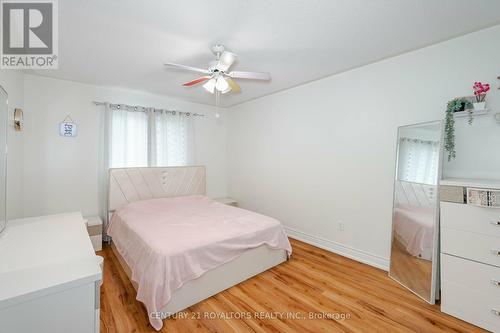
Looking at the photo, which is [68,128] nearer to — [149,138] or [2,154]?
[149,138]

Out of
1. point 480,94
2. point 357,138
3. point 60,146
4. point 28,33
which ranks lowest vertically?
point 60,146

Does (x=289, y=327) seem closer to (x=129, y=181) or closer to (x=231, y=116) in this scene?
(x=129, y=181)

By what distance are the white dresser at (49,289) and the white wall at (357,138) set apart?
293cm

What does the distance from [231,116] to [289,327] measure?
13.9ft

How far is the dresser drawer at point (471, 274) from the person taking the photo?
176cm

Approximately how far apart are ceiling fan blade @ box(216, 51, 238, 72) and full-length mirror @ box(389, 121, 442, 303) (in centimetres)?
206

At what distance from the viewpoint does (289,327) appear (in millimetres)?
1860

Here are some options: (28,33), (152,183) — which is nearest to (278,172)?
(152,183)

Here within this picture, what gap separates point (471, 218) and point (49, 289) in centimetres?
288

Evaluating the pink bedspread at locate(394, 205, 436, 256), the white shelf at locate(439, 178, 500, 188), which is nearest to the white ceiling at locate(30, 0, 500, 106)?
the white shelf at locate(439, 178, 500, 188)

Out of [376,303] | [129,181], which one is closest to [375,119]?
[376,303]

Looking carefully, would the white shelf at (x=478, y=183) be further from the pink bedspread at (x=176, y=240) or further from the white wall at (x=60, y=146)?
the white wall at (x=60, y=146)

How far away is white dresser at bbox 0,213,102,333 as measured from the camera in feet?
2.99

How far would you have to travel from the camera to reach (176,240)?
225 centimetres
